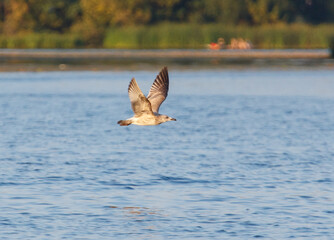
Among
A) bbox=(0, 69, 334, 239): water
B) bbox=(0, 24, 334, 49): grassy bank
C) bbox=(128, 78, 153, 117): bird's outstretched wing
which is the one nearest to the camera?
bbox=(0, 69, 334, 239): water

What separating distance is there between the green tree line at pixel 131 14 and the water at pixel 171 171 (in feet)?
182

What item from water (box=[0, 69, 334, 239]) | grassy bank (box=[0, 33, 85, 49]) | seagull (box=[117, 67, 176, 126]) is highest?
seagull (box=[117, 67, 176, 126])

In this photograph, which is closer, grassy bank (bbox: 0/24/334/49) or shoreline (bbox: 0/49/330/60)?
shoreline (bbox: 0/49/330/60)

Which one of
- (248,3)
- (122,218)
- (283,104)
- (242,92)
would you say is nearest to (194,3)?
(248,3)

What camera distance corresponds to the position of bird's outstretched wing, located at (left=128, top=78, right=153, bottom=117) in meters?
17.2

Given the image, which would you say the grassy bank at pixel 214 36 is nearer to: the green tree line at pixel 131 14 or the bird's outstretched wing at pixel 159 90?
the green tree line at pixel 131 14

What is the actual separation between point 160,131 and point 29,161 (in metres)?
8.54

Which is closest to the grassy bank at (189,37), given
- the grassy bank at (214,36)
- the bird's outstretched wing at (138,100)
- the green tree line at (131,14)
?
the grassy bank at (214,36)

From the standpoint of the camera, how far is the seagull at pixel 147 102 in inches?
681

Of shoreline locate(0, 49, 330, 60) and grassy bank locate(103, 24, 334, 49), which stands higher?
grassy bank locate(103, 24, 334, 49)

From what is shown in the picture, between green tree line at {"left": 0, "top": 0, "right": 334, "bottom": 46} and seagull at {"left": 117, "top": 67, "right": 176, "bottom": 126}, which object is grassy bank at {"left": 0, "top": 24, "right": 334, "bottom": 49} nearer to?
green tree line at {"left": 0, "top": 0, "right": 334, "bottom": 46}

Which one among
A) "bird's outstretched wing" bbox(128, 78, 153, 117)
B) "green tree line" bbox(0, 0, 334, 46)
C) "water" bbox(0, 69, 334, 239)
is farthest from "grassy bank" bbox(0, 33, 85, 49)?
"bird's outstretched wing" bbox(128, 78, 153, 117)

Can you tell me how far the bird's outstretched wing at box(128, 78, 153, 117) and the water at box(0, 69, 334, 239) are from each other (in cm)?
178

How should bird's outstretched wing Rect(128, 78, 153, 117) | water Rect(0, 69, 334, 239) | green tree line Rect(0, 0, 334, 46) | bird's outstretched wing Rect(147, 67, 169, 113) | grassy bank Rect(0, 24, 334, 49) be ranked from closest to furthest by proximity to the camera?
water Rect(0, 69, 334, 239)
bird's outstretched wing Rect(128, 78, 153, 117)
bird's outstretched wing Rect(147, 67, 169, 113)
grassy bank Rect(0, 24, 334, 49)
green tree line Rect(0, 0, 334, 46)
